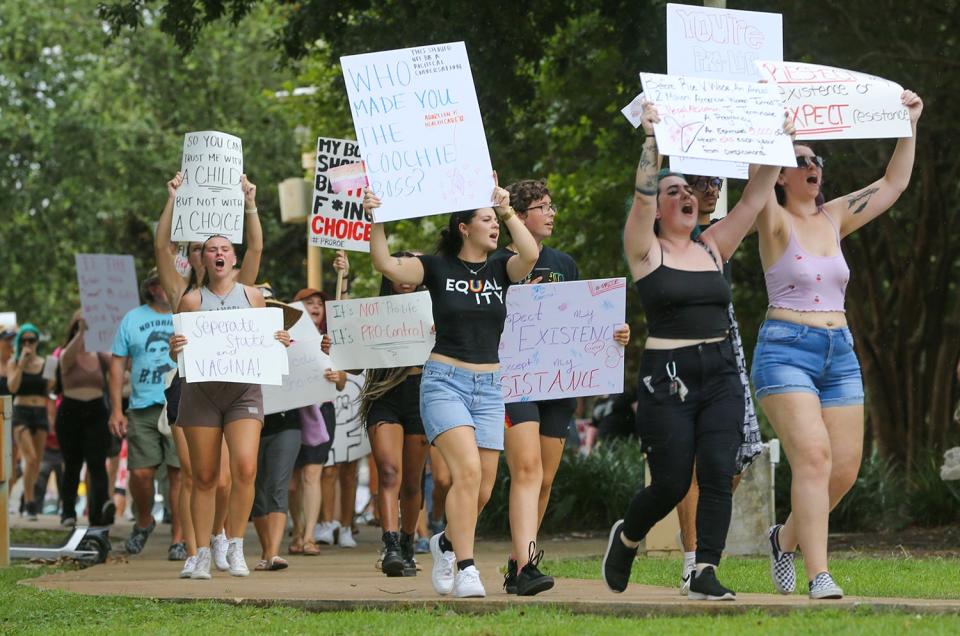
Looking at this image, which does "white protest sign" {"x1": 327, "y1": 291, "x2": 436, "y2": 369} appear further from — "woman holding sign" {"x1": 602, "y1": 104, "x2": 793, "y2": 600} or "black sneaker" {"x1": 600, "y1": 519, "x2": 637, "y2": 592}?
"woman holding sign" {"x1": 602, "y1": 104, "x2": 793, "y2": 600}

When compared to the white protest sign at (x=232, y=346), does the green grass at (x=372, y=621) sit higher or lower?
lower

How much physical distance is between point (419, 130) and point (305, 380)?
142 inches

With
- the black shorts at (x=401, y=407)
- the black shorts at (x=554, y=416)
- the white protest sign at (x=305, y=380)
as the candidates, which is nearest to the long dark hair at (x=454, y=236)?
the black shorts at (x=554, y=416)

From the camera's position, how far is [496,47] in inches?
569

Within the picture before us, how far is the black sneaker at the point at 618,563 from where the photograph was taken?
7.57 metres

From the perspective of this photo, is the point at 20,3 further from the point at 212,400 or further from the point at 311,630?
the point at 311,630

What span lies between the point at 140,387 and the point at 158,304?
66 cm

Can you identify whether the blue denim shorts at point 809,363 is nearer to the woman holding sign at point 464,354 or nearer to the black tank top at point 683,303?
the black tank top at point 683,303

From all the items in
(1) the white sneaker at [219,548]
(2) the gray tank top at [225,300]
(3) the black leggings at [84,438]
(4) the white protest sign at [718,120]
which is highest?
(4) the white protest sign at [718,120]

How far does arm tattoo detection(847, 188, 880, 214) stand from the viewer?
25.7 ft

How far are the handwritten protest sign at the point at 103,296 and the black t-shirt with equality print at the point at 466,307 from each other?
260 inches

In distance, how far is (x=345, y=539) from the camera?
13.8 m

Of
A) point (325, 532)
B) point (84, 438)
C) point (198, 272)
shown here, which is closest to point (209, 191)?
point (198, 272)

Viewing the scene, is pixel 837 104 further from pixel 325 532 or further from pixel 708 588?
pixel 325 532
